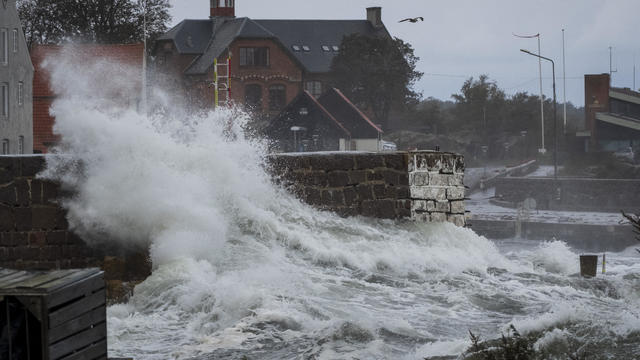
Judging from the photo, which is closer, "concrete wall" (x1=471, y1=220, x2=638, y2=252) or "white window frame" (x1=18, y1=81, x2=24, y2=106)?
"white window frame" (x1=18, y1=81, x2=24, y2=106)

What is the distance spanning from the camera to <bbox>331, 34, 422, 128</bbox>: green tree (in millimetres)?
69000

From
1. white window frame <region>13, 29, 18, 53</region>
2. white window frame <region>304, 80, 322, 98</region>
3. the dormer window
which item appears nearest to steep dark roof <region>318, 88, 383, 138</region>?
the dormer window

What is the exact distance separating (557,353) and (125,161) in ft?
23.0

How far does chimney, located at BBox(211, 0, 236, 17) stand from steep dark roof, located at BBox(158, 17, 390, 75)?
0.90 meters

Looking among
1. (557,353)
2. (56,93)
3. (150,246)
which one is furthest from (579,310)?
(56,93)

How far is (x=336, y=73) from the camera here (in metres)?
70.9

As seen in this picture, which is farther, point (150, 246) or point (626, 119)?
point (626, 119)

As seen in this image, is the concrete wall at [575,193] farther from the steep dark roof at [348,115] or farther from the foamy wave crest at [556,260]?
the foamy wave crest at [556,260]

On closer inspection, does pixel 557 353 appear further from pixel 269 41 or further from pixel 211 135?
pixel 269 41

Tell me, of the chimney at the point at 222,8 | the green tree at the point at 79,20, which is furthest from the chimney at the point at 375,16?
the green tree at the point at 79,20

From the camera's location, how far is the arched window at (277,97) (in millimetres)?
69625

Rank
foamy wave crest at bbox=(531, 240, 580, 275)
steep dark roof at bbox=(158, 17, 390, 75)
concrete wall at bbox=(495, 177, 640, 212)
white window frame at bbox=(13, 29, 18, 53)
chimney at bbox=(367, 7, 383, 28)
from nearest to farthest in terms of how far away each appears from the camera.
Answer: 1. foamy wave crest at bbox=(531, 240, 580, 275)
2. white window frame at bbox=(13, 29, 18, 53)
3. concrete wall at bbox=(495, 177, 640, 212)
4. steep dark roof at bbox=(158, 17, 390, 75)
5. chimney at bbox=(367, 7, 383, 28)

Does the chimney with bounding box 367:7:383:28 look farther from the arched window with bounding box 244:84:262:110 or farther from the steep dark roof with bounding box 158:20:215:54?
the arched window with bounding box 244:84:262:110

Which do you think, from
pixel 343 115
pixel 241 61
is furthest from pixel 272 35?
pixel 343 115
